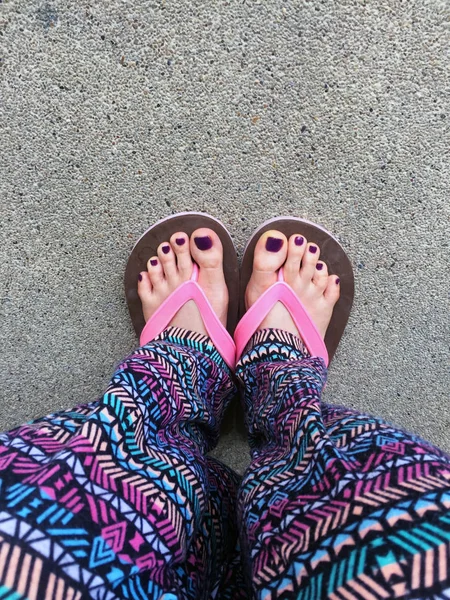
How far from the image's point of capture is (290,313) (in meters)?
0.85

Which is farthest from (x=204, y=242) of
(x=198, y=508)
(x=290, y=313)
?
(x=198, y=508)

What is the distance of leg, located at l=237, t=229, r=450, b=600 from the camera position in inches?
12.3

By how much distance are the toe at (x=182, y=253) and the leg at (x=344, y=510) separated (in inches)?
15.0

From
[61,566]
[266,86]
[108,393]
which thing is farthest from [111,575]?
[266,86]

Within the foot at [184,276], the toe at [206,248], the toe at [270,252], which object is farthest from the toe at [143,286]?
the toe at [270,252]

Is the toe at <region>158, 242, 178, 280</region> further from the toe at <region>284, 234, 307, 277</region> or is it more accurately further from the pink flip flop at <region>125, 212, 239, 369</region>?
the toe at <region>284, 234, 307, 277</region>

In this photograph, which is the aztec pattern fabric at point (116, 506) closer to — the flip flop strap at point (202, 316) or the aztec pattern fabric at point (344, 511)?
the aztec pattern fabric at point (344, 511)

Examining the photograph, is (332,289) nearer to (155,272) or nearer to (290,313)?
(290,313)

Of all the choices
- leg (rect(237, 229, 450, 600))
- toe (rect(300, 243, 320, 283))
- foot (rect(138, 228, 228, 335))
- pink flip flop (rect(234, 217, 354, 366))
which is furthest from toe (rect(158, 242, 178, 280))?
leg (rect(237, 229, 450, 600))

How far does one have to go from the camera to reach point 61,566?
331 mm

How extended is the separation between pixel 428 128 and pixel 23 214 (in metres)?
0.72

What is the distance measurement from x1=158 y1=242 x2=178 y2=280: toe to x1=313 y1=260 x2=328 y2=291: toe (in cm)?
28

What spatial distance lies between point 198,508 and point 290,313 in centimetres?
46

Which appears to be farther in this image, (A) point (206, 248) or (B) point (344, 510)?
(A) point (206, 248)
